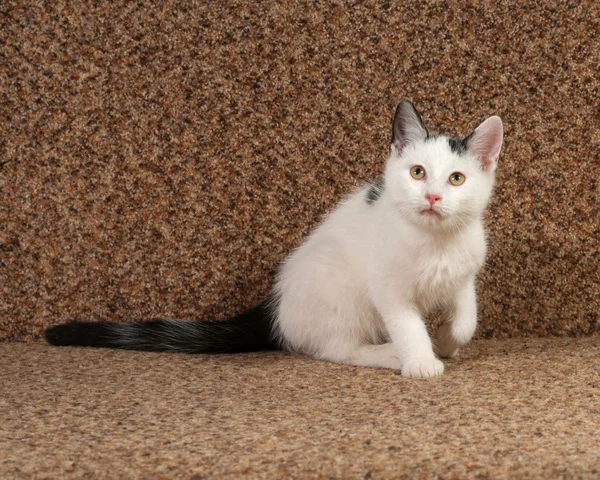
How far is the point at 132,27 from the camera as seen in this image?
202 centimetres

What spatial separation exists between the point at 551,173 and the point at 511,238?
0.20m

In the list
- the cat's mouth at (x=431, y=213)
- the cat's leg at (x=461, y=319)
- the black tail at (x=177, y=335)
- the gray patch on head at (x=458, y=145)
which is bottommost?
the black tail at (x=177, y=335)

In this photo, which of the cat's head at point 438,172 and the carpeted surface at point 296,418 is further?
the cat's head at point 438,172

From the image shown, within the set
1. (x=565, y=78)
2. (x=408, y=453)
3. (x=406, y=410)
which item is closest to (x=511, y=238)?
(x=565, y=78)

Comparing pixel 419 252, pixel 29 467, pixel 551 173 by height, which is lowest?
pixel 29 467

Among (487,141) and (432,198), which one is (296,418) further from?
(487,141)

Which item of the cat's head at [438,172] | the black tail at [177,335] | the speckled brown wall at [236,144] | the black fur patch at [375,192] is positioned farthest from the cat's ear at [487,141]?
the black tail at [177,335]

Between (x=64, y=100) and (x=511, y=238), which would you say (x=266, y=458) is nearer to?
(x=511, y=238)

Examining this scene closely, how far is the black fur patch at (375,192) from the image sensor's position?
1762mm

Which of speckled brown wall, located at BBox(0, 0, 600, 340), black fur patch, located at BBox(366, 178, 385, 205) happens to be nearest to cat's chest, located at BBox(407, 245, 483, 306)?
black fur patch, located at BBox(366, 178, 385, 205)

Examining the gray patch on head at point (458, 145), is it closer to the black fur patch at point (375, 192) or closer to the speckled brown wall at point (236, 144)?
the black fur patch at point (375, 192)

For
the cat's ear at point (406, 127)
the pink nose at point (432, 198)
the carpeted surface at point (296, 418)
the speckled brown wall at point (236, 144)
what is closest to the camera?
the carpeted surface at point (296, 418)

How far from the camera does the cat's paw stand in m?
1.51

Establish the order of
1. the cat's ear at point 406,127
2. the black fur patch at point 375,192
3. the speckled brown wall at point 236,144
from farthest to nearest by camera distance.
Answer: the speckled brown wall at point 236,144
the black fur patch at point 375,192
the cat's ear at point 406,127
